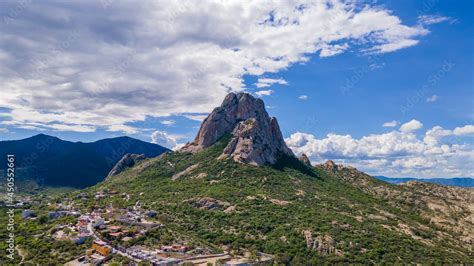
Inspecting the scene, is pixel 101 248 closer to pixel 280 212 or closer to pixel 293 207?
pixel 280 212

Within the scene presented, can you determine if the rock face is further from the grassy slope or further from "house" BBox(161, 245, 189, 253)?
"house" BBox(161, 245, 189, 253)

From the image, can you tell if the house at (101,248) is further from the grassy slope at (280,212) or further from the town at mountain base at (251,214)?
the grassy slope at (280,212)

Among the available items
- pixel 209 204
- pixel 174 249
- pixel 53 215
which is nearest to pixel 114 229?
pixel 174 249

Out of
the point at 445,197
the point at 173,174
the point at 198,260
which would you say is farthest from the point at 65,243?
the point at 445,197

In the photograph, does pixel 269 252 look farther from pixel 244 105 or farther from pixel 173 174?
pixel 244 105

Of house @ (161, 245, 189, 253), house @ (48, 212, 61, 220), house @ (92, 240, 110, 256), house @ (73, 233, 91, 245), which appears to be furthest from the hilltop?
house @ (48, 212, 61, 220)
